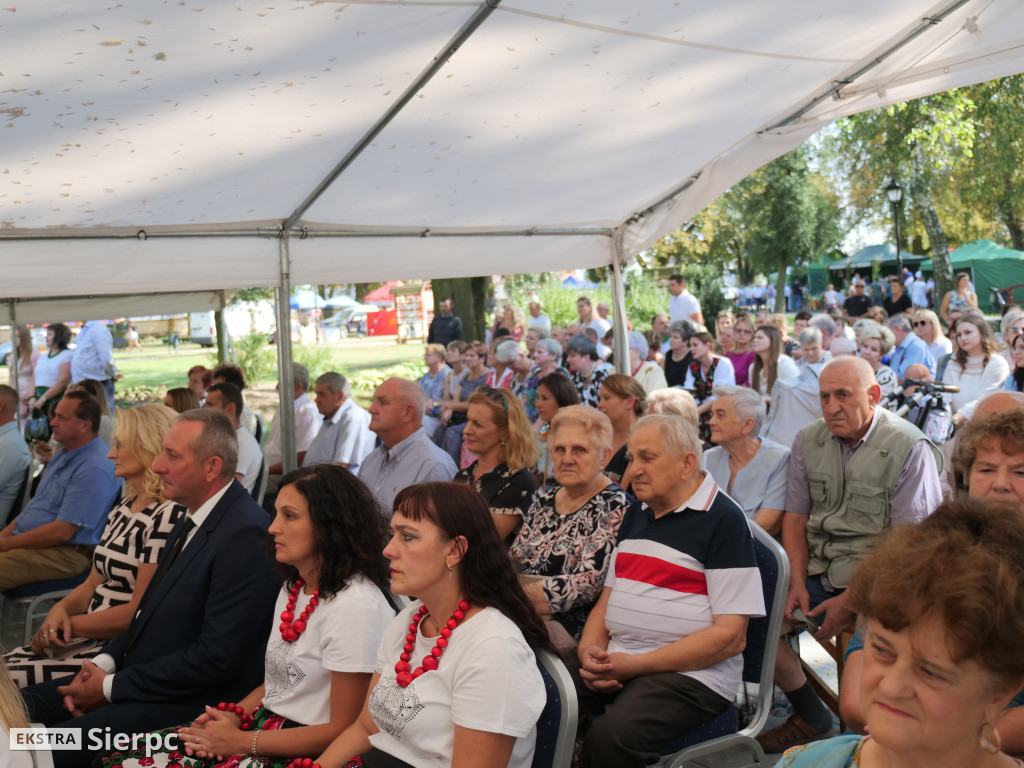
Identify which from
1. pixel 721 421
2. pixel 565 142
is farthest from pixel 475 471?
pixel 565 142

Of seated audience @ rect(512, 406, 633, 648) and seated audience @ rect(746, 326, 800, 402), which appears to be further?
seated audience @ rect(746, 326, 800, 402)

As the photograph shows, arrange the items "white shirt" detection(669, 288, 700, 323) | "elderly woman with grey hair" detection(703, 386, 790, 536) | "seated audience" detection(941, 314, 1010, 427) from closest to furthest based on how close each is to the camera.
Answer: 1. "elderly woman with grey hair" detection(703, 386, 790, 536)
2. "seated audience" detection(941, 314, 1010, 427)
3. "white shirt" detection(669, 288, 700, 323)

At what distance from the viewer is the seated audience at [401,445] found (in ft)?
15.3

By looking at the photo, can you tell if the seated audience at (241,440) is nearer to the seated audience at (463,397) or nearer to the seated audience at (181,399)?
the seated audience at (181,399)

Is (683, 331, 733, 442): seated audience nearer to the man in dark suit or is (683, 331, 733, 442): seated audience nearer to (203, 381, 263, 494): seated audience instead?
(203, 381, 263, 494): seated audience

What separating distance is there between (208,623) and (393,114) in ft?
7.93

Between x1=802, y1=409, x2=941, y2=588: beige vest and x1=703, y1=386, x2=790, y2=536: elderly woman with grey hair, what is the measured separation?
20 centimetres

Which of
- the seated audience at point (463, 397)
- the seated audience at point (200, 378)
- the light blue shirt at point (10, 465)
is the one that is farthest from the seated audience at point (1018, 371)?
the seated audience at point (200, 378)

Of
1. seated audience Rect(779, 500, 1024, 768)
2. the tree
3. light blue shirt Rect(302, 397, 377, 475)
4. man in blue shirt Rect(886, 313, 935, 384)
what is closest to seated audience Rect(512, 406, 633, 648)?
seated audience Rect(779, 500, 1024, 768)

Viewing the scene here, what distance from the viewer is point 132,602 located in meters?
3.28

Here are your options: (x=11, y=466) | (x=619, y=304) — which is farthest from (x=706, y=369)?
(x=11, y=466)

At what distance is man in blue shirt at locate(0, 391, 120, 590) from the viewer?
4.37m

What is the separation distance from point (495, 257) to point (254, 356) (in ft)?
39.3

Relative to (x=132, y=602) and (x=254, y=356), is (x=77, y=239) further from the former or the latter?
(x=254, y=356)
